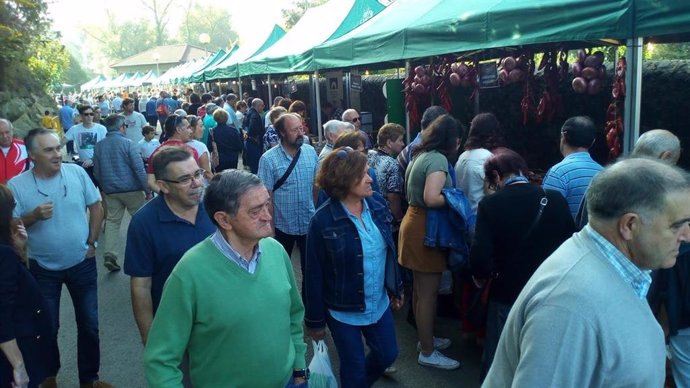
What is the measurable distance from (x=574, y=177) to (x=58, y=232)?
3.47m

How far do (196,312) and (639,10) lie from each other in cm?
324

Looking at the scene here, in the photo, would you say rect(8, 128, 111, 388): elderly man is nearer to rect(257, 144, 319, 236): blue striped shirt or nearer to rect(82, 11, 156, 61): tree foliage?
rect(257, 144, 319, 236): blue striped shirt

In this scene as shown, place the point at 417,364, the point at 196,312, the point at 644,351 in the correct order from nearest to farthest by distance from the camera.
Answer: the point at 644,351 → the point at 196,312 → the point at 417,364

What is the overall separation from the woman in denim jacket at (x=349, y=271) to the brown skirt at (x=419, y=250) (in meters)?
0.81

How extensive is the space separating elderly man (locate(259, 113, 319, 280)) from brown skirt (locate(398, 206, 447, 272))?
934 mm

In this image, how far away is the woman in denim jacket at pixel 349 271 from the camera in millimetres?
3188

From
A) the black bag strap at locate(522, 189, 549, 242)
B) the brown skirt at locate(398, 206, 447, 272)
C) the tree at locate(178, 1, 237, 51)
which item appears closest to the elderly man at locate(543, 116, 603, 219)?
the black bag strap at locate(522, 189, 549, 242)

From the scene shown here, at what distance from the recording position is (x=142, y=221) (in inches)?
111

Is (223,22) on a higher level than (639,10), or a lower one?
higher

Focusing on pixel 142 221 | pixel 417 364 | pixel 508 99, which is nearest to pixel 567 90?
pixel 508 99

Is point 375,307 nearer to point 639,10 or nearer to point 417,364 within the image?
point 417,364

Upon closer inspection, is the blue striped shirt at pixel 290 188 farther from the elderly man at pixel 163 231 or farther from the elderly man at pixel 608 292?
the elderly man at pixel 608 292

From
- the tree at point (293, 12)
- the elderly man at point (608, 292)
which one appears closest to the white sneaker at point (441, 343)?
the elderly man at point (608, 292)

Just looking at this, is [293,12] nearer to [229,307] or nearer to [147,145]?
[147,145]
